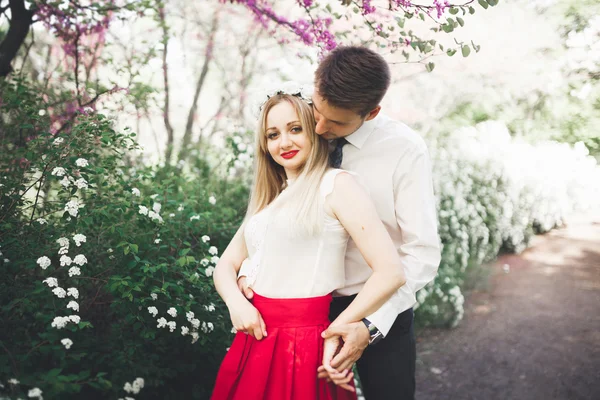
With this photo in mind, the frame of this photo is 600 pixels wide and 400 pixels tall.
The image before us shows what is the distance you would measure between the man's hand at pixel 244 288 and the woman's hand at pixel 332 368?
352 millimetres

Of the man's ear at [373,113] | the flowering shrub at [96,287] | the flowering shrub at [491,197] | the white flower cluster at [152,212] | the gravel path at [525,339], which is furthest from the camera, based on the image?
the flowering shrub at [491,197]

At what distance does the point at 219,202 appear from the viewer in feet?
13.7

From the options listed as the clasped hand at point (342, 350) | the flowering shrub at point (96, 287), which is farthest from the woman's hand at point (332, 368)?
the flowering shrub at point (96, 287)

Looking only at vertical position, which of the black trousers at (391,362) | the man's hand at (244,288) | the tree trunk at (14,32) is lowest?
the black trousers at (391,362)

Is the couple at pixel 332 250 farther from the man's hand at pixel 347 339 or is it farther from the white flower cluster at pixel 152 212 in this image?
the white flower cluster at pixel 152 212

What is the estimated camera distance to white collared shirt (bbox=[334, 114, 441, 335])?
187 cm

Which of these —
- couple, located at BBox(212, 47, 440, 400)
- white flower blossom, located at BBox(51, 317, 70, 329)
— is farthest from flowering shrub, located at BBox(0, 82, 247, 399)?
couple, located at BBox(212, 47, 440, 400)

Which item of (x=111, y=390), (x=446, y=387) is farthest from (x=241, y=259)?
(x=446, y=387)

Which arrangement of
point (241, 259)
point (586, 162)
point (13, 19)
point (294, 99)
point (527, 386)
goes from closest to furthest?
point (294, 99) → point (241, 259) → point (13, 19) → point (527, 386) → point (586, 162)

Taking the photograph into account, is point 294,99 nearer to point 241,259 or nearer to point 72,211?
point 241,259

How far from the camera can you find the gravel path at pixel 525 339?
3889mm

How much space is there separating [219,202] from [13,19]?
2.02m

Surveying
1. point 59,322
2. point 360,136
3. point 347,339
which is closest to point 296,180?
point 360,136

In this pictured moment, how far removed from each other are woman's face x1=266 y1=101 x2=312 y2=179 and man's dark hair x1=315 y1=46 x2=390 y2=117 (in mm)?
161
